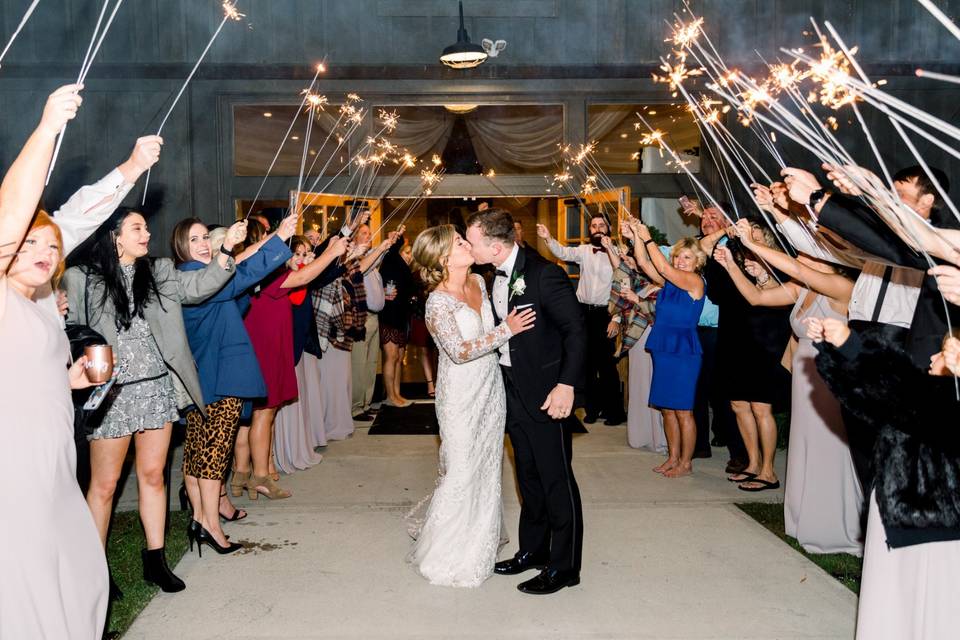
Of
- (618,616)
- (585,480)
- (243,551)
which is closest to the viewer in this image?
(618,616)

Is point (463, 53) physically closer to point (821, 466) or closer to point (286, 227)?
point (286, 227)

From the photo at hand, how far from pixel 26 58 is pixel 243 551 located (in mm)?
6143

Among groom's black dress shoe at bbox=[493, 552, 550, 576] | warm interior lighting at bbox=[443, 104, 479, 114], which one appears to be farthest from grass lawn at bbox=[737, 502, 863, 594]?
warm interior lighting at bbox=[443, 104, 479, 114]

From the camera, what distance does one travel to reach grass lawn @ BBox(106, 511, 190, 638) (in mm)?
3680

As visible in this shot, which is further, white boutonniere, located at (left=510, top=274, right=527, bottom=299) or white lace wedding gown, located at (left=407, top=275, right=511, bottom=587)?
white lace wedding gown, located at (left=407, top=275, right=511, bottom=587)

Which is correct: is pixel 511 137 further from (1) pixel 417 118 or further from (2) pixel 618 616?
(2) pixel 618 616

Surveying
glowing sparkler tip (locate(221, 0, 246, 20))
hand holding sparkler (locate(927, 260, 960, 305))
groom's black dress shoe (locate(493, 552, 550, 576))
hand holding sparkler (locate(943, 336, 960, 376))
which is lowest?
groom's black dress shoe (locate(493, 552, 550, 576))

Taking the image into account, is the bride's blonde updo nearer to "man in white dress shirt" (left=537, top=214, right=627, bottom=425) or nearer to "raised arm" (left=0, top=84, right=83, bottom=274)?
"raised arm" (left=0, top=84, right=83, bottom=274)

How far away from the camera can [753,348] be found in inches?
213

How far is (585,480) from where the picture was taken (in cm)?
599

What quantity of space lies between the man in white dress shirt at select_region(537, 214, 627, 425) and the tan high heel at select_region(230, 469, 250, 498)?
3.41 meters

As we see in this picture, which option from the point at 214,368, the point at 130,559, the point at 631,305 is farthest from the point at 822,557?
the point at 130,559

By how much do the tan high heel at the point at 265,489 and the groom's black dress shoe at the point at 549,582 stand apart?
2183 mm

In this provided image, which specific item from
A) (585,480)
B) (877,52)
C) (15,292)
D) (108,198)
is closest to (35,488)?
(15,292)
